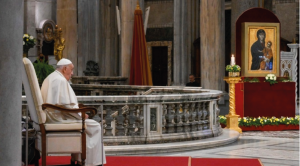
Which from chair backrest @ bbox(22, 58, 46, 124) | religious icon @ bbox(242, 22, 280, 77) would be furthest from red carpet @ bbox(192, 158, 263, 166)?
religious icon @ bbox(242, 22, 280, 77)

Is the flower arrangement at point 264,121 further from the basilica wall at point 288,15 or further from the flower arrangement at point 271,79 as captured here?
the basilica wall at point 288,15

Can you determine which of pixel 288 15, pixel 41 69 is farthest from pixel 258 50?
pixel 288 15

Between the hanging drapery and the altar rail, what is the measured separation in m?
5.13

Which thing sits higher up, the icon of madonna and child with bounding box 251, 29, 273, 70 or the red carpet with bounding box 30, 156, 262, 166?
the icon of madonna and child with bounding box 251, 29, 273, 70

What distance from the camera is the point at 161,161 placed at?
761cm

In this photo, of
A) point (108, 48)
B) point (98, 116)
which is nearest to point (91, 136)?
point (98, 116)

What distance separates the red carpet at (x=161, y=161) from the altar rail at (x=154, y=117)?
0.69 meters

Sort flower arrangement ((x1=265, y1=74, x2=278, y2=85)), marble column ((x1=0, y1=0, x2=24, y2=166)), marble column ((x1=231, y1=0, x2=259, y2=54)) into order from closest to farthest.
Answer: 1. marble column ((x1=0, y1=0, x2=24, y2=166))
2. flower arrangement ((x1=265, y1=74, x2=278, y2=85))
3. marble column ((x1=231, y1=0, x2=259, y2=54))

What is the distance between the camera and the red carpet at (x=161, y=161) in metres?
7.37

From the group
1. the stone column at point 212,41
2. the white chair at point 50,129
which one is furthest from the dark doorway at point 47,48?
the white chair at point 50,129

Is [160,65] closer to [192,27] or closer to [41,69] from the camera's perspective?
[192,27]

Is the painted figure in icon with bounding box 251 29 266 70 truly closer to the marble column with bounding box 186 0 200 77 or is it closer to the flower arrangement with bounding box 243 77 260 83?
the flower arrangement with bounding box 243 77 260 83

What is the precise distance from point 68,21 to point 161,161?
37.9ft

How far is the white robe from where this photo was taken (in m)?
6.46
